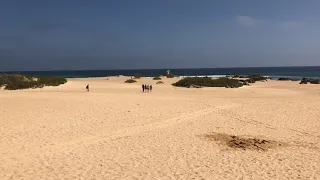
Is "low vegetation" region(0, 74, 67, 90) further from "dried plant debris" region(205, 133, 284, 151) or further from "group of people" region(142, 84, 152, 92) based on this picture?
"dried plant debris" region(205, 133, 284, 151)

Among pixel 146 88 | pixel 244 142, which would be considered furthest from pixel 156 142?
pixel 146 88

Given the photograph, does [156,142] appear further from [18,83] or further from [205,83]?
[205,83]

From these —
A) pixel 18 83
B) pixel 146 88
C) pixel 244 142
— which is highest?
pixel 18 83

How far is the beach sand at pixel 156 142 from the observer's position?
33.3 ft

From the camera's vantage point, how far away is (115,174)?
988 centimetres

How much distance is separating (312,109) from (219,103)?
6.87m

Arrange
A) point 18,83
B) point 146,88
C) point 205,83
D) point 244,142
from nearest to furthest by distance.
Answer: point 244,142
point 146,88
point 18,83
point 205,83

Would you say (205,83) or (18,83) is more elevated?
(18,83)

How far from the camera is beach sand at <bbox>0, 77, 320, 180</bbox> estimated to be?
1014cm

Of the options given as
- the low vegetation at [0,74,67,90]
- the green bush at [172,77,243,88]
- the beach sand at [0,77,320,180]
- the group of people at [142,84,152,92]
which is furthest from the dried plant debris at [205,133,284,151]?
the green bush at [172,77,243,88]

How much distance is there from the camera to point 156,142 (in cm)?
1379

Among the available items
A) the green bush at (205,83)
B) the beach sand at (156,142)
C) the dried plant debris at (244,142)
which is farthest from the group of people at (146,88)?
the dried plant debris at (244,142)

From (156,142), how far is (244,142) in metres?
3.70

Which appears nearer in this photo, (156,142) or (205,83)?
(156,142)
